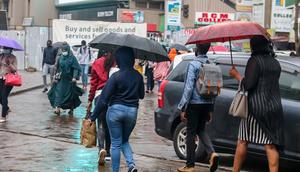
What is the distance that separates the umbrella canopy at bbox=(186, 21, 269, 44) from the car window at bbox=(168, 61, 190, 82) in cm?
169

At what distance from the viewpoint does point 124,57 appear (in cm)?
763

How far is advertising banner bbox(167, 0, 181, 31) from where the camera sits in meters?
29.8

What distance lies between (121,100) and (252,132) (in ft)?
5.16

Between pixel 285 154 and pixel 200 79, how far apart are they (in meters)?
1.46

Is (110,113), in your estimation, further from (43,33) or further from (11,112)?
(43,33)

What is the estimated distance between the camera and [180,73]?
9.91 meters

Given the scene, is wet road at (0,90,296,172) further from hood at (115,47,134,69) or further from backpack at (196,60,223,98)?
hood at (115,47,134,69)

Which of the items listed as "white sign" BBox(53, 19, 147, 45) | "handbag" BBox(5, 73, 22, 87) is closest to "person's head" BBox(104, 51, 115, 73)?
"handbag" BBox(5, 73, 22, 87)

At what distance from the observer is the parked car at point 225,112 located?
8219 mm

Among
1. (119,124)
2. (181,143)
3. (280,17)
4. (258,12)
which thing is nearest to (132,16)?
(280,17)

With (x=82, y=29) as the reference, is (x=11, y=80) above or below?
below

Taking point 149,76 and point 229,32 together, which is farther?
point 149,76

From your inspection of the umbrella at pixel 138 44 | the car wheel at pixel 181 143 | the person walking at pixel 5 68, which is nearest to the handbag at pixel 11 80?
the person walking at pixel 5 68

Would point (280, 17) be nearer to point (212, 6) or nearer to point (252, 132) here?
point (252, 132)
